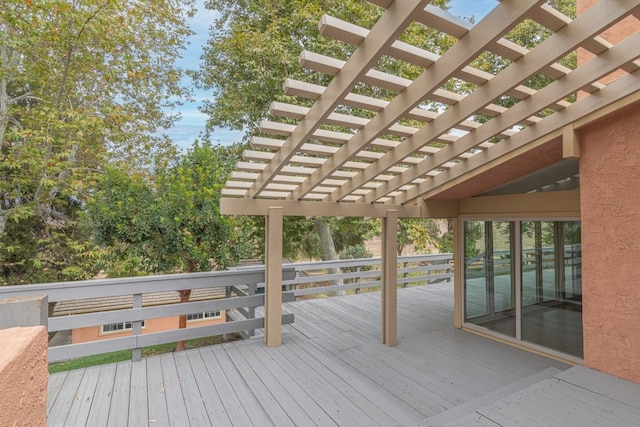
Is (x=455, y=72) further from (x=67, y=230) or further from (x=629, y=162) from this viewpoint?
(x=67, y=230)

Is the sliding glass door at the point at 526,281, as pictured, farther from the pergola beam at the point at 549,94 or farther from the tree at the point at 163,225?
the tree at the point at 163,225

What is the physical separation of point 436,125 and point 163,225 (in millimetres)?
4030

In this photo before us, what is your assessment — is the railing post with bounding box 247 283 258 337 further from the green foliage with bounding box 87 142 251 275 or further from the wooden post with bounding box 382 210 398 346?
the wooden post with bounding box 382 210 398 346

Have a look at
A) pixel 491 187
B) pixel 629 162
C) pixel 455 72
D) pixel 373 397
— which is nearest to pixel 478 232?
pixel 491 187

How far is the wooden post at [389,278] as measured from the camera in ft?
14.9

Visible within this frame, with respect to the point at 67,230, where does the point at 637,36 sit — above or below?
above

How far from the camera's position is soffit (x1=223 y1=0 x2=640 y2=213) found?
189 cm

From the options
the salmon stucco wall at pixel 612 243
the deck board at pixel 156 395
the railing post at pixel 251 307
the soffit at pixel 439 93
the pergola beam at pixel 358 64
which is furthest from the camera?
the railing post at pixel 251 307

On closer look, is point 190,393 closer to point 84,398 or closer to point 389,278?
point 84,398

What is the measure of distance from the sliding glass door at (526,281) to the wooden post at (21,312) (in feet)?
15.2

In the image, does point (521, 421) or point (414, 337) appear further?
point (414, 337)

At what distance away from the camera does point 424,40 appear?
8.63m

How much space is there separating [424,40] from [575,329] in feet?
23.6

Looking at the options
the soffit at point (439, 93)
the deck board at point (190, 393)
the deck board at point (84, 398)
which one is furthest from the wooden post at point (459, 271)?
the deck board at point (84, 398)
